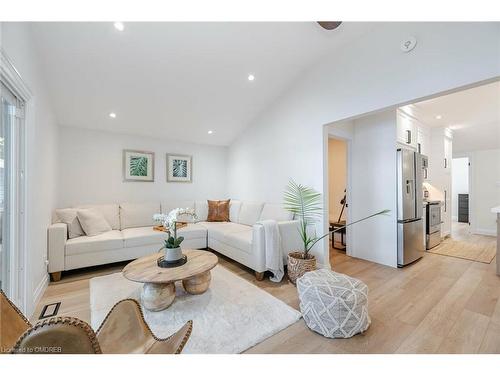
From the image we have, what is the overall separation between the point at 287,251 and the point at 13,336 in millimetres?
2539

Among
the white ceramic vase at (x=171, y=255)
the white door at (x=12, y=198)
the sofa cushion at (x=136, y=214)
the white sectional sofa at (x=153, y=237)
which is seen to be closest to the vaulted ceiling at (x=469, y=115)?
the white sectional sofa at (x=153, y=237)

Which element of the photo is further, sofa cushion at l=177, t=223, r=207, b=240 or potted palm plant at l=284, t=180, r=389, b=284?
sofa cushion at l=177, t=223, r=207, b=240

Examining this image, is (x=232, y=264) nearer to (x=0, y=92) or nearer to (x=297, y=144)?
(x=297, y=144)

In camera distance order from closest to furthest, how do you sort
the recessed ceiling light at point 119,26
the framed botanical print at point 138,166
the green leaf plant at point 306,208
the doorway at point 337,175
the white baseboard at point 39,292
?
the white baseboard at point 39,292 → the recessed ceiling light at point 119,26 → the green leaf plant at point 306,208 → the framed botanical print at point 138,166 → the doorway at point 337,175

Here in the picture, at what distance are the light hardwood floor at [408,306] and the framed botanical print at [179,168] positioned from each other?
1.92 meters

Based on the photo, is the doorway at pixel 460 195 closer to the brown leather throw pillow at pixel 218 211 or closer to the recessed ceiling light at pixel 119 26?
the brown leather throw pillow at pixel 218 211

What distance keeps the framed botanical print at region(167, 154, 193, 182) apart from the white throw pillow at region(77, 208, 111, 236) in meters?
1.47

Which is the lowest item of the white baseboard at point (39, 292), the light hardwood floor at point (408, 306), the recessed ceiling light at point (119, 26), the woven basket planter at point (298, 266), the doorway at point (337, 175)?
the light hardwood floor at point (408, 306)

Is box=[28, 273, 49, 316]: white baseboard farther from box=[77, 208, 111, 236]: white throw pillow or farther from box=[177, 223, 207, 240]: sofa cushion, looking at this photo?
box=[177, 223, 207, 240]: sofa cushion

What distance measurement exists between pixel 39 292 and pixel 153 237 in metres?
1.30

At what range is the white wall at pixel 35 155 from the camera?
66.3 inches

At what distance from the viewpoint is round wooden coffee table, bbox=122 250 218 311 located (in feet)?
6.18

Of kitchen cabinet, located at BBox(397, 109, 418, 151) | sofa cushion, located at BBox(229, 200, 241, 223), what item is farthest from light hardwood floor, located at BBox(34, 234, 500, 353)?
kitchen cabinet, located at BBox(397, 109, 418, 151)

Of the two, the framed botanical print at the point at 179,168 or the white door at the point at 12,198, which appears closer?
the white door at the point at 12,198
